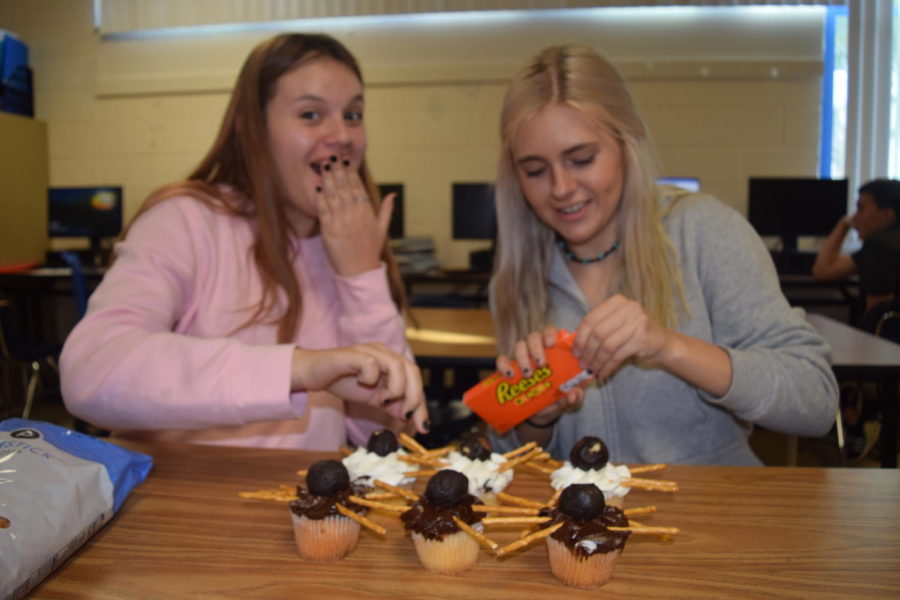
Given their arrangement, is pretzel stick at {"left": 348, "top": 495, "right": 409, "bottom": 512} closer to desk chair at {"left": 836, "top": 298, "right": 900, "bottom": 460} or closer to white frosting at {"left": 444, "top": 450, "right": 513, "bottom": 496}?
A: white frosting at {"left": 444, "top": 450, "right": 513, "bottom": 496}

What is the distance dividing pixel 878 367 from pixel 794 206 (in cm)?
318

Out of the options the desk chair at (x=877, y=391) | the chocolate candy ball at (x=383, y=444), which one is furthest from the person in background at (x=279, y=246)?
the desk chair at (x=877, y=391)

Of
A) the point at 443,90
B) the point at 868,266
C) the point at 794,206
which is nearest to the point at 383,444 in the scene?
the point at 868,266

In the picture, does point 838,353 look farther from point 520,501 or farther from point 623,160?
point 520,501

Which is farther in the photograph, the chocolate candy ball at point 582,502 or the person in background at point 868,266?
the person in background at point 868,266

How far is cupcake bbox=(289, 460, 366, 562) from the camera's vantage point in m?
0.83

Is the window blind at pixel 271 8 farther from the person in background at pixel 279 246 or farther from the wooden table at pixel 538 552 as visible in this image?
the wooden table at pixel 538 552

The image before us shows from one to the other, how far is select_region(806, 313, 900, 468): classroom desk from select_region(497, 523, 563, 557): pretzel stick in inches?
59.4

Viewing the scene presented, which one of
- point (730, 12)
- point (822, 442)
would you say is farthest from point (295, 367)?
point (730, 12)

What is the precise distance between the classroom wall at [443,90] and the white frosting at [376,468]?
14.7 feet

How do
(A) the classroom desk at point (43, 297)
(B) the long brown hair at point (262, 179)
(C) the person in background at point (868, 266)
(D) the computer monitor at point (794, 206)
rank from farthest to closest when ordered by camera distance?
(A) the classroom desk at point (43, 297), (D) the computer monitor at point (794, 206), (C) the person in background at point (868, 266), (B) the long brown hair at point (262, 179)

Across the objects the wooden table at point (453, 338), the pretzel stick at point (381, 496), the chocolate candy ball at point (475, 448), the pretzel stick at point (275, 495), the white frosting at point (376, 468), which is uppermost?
the chocolate candy ball at point (475, 448)

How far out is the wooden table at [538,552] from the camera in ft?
2.46

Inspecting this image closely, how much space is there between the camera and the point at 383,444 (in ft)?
3.51
